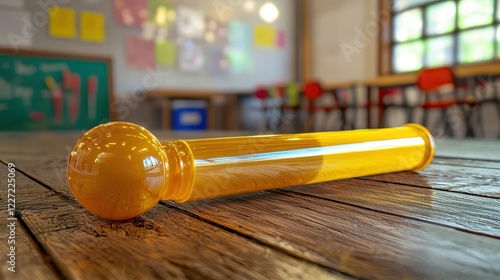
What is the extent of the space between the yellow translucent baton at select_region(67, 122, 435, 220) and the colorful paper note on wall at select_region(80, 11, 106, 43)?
4663 mm

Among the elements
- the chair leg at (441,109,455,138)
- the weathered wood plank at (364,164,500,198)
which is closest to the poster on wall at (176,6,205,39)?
the chair leg at (441,109,455,138)

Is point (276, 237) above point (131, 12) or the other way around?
the other way around

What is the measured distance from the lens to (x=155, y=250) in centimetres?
38

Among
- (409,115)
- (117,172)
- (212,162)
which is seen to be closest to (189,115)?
(409,115)

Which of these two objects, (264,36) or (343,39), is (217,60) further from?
(343,39)

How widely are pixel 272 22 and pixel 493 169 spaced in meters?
5.54

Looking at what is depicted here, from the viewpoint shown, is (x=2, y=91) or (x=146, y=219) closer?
(x=146, y=219)

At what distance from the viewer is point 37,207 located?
570 mm

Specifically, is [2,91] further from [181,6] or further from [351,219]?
[351,219]

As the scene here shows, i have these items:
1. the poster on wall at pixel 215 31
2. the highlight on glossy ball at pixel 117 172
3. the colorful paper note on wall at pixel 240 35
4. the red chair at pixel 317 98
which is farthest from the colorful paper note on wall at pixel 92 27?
the highlight on glossy ball at pixel 117 172

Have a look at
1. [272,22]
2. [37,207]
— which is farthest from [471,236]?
[272,22]

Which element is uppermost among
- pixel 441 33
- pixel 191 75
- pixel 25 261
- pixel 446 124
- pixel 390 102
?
pixel 441 33

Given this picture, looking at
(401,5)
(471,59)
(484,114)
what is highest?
(401,5)

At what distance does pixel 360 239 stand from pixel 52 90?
483 cm
